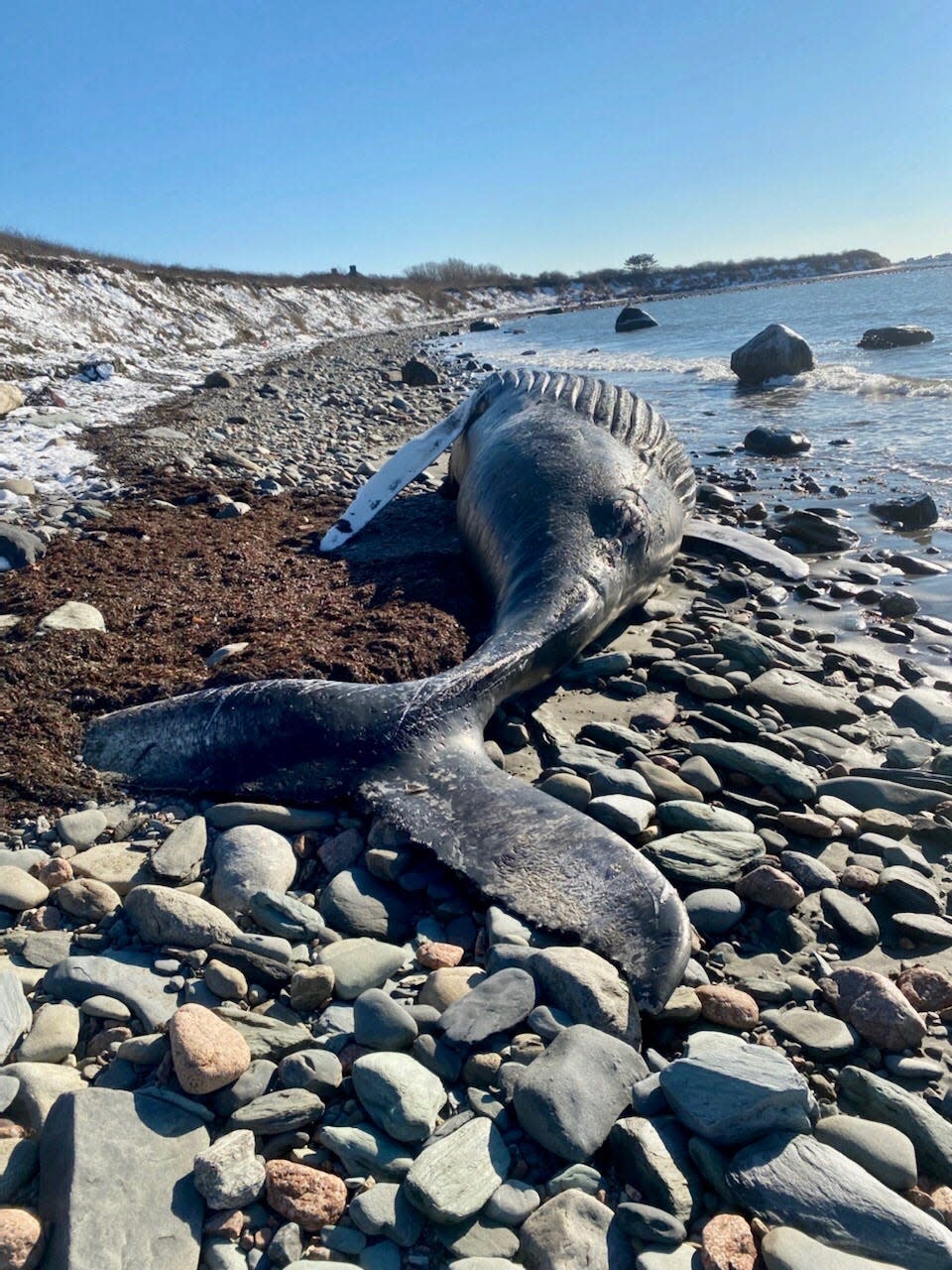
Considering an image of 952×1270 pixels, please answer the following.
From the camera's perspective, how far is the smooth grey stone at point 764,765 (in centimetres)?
381

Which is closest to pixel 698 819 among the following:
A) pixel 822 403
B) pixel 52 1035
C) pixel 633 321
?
pixel 52 1035

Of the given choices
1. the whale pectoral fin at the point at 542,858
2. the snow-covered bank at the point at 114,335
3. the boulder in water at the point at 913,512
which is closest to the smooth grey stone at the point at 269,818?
the whale pectoral fin at the point at 542,858

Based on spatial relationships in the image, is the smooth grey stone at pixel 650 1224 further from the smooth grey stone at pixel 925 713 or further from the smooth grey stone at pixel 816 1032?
the smooth grey stone at pixel 925 713

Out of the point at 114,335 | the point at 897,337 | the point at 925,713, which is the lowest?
the point at 925,713

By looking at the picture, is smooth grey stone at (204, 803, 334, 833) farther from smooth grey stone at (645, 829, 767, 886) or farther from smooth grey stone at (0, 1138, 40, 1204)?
smooth grey stone at (0, 1138, 40, 1204)

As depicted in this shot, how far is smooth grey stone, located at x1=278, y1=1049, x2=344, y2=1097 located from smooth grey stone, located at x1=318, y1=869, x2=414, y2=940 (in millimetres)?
649

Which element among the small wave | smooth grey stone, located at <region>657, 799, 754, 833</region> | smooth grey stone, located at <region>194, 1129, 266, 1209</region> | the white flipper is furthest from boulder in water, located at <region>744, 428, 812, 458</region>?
smooth grey stone, located at <region>194, 1129, 266, 1209</region>

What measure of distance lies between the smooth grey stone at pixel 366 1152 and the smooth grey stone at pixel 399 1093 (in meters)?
0.04

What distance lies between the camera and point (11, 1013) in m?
2.32

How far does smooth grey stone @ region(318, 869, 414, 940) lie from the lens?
9.66 feet

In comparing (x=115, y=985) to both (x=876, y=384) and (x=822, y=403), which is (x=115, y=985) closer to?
(x=822, y=403)

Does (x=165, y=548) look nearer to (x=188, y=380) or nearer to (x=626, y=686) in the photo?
(x=626, y=686)

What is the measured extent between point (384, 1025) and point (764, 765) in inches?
86.7

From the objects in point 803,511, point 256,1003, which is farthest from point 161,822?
point 803,511
